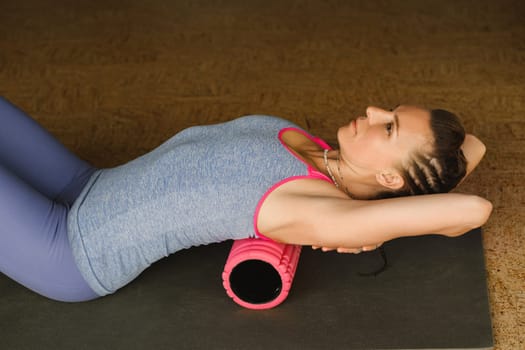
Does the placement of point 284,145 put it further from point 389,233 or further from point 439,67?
point 439,67

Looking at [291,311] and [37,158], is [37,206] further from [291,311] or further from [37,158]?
[291,311]

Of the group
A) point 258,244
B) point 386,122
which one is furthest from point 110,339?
point 386,122

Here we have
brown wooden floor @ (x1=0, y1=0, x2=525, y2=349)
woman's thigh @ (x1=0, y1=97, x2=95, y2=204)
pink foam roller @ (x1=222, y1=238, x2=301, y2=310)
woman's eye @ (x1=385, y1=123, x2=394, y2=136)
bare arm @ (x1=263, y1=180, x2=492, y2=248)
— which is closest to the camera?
bare arm @ (x1=263, y1=180, x2=492, y2=248)

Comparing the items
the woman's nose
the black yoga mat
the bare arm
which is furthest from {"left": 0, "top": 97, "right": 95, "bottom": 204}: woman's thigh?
the woman's nose

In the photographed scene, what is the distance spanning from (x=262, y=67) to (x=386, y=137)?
61.6 inches

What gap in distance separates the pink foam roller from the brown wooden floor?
2.84 feet

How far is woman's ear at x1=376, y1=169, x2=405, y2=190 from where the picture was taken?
5.53 feet

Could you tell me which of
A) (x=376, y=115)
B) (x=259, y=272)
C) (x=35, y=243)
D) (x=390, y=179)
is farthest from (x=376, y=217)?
(x=35, y=243)

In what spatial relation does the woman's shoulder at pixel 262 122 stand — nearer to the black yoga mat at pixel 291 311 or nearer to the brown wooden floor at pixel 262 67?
the black yoga mat at pixel 291 311

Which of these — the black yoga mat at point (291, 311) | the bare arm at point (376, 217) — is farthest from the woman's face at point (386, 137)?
the black yoga mat at point (291, 311)

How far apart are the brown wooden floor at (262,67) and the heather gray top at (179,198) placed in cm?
82

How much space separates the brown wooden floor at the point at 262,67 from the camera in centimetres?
277

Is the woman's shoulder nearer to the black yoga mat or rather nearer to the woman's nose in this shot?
the woman's nose

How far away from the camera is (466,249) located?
211 cm
